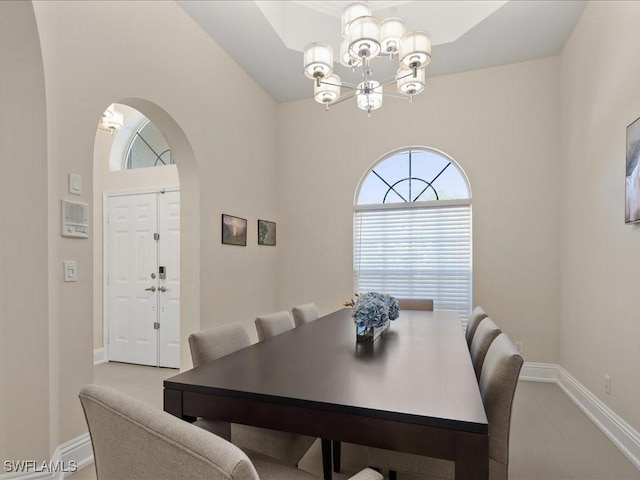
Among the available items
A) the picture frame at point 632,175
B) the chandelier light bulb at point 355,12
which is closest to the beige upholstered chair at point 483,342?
the picture frame at point 632,175

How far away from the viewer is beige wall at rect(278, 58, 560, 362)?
3.99m

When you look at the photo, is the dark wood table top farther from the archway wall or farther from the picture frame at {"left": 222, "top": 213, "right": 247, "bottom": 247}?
the picture frame at {"left": 222, "top": 213, "right": 247, "bottom": 247}

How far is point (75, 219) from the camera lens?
2236mm

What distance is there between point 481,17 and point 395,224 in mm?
2305

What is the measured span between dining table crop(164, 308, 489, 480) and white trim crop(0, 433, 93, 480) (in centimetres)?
134

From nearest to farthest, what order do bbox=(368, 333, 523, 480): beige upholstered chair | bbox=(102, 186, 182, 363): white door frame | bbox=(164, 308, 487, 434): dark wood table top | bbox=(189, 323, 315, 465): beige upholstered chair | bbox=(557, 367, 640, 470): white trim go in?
bbox=(164, 308, 487, 434): dark wood table top
bbox=(368, 333, 523, 480): beige upholstered chair
bbox=(189, 323, 315, 465): beige upholstered chair
bbox=(557, 367, 640, 470): white trim
bbox=(102, 186, 182, 363): white door frame

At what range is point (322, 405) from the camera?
1.15 metres

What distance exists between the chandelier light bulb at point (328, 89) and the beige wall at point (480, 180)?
6.42 ft

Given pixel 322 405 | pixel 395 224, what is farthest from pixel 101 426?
pixel 395 224

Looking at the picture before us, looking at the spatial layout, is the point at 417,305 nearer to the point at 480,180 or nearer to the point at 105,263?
the point at 480,180

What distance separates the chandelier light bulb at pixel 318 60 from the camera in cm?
239

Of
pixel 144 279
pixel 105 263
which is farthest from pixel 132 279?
pixel 105 263

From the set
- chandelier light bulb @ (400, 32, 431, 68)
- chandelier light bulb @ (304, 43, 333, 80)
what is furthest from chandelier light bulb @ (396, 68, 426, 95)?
chandelier light bulb @ (304, 43, 333, 80)

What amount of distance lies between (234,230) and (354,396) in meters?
3.06
